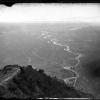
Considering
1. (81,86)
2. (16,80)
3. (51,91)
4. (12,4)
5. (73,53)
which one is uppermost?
(12,4)

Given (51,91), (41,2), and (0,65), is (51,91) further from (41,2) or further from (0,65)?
(0,65)

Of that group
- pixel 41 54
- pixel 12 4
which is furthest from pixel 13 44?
pixel 12 4

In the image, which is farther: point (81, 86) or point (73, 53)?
point (73, 53)

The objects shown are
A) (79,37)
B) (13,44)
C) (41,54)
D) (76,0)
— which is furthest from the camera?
(79,37)

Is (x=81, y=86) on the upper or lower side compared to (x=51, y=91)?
lower

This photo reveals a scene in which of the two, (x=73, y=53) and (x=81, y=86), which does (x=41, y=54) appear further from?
(x=81, y=86)

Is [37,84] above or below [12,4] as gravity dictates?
below

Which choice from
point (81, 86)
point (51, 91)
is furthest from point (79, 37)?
point (51, 91)

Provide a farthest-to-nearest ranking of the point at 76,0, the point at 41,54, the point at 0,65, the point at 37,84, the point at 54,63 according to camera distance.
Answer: the point at 41,54, the point at 54,63, the point at 0,65, the point at 37,84, the point at 76,0

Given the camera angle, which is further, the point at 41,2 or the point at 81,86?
the point at 81,86
